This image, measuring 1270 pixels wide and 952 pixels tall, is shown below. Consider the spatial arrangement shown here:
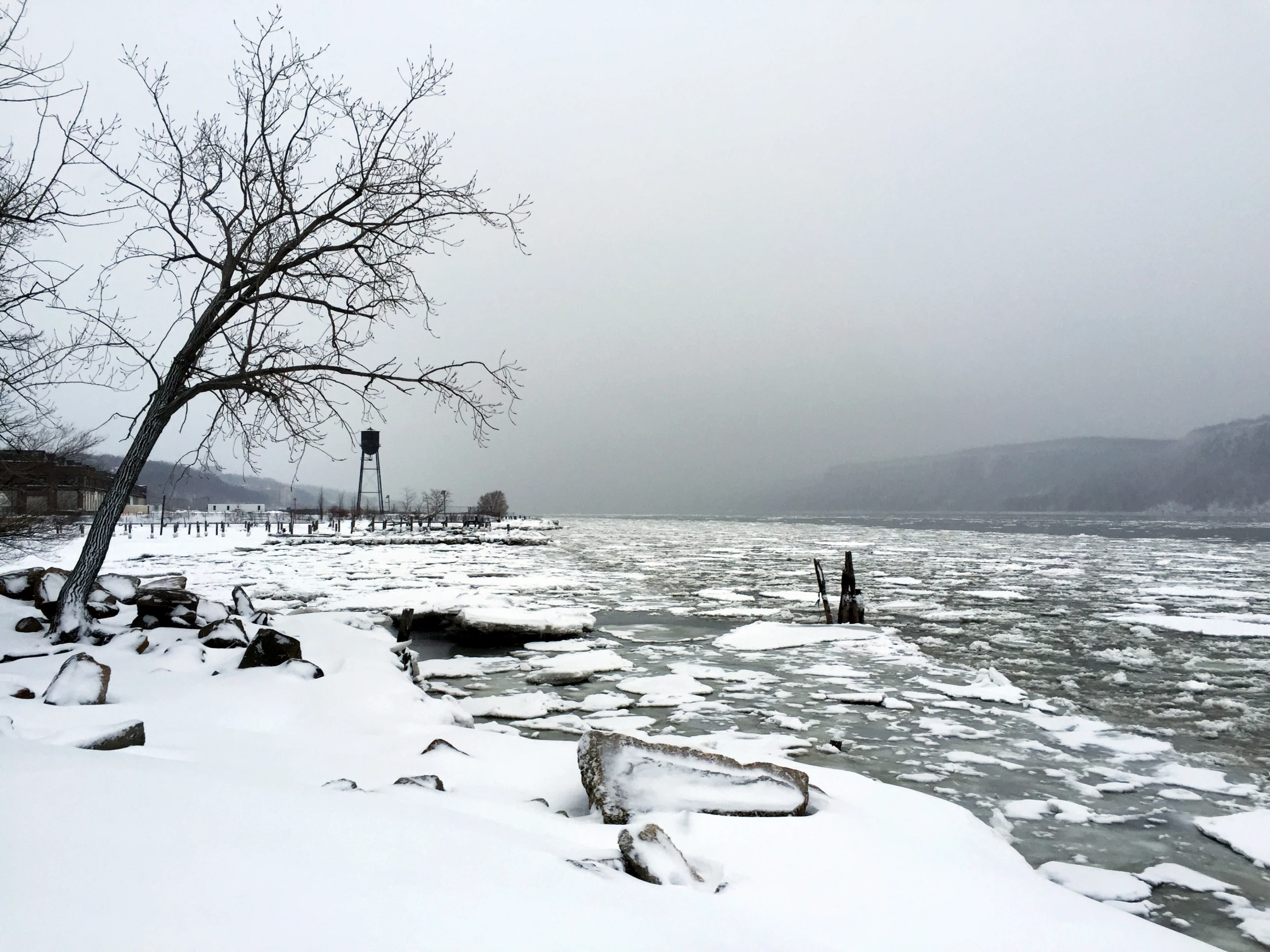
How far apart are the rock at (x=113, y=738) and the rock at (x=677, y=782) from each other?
94.4 inches

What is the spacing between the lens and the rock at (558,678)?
8906 millimetres

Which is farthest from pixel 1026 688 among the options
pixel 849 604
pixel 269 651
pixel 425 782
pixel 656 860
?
pixel 269 651

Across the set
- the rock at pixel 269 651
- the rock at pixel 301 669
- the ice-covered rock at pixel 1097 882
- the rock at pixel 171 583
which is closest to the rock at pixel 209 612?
the rock at pixel 171 583

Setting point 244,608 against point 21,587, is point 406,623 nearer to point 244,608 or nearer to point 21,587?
point 244,608

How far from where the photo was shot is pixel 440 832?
2.60 metres

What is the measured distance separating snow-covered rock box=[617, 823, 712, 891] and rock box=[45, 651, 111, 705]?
4.06m

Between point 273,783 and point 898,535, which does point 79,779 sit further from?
point 898,535

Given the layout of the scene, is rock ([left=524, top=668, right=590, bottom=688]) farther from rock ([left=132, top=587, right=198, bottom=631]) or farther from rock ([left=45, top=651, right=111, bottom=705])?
rock ([left=45, top=651, right=111, bottom=705])

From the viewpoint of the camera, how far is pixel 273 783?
303 cm

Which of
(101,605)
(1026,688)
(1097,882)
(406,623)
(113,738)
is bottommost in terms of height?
(1026,688)

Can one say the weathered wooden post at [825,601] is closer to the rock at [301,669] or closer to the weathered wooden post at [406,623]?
the weathered wooden post at [406,623]

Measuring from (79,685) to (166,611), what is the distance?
312cm

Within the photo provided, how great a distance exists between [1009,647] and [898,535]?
51458 mm

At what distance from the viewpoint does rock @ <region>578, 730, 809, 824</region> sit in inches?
150
